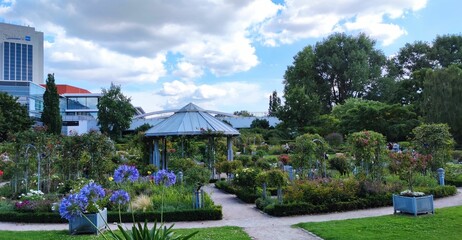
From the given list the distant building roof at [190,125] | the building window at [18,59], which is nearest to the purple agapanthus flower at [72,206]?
the distant building roof at [190,125]

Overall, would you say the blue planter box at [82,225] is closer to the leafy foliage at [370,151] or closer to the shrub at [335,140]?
the leafy foliage at [370,151]

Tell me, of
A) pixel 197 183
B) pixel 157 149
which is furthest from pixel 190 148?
pixel 197 183

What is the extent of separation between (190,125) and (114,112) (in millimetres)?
35144

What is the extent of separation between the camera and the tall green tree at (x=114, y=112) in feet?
174

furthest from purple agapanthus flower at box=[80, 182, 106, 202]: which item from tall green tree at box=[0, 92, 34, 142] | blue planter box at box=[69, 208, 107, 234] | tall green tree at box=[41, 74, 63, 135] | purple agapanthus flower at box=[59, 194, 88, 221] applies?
tall green tree at box=[41, 74, 63, 135]

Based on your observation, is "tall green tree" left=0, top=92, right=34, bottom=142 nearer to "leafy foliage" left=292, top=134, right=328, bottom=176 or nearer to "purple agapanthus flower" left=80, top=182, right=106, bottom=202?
"leafy foliage" left=292, top=134, right=328, bottom=176

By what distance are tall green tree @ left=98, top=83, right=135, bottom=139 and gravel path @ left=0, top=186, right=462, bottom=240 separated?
43106mm

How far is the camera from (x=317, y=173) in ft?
52.3

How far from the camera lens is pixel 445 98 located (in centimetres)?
3262

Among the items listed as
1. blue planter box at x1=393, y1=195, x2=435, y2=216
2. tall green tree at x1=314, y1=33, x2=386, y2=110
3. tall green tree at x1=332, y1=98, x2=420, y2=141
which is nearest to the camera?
blue planter box at x1=393, y1=195, x2=435, y2=216

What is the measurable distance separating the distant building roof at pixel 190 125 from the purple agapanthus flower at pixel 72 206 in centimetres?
1284

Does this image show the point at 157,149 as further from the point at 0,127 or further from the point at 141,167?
the point at 0,127

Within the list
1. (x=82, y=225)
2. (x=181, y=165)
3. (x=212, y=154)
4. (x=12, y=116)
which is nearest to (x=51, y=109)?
(x=12, y=116)

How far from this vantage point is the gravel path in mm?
8617
